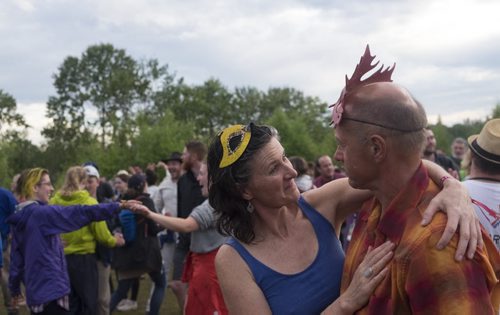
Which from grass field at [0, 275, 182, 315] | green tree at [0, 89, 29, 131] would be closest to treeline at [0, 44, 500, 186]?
green tree at [0, 89, 29, 131]

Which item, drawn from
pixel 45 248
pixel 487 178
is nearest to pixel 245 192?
pixel 487 178

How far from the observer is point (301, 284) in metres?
2.55

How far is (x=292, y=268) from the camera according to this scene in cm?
260

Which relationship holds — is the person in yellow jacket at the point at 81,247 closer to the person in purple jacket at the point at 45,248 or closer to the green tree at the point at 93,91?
the person in purple jacket at the point at 45,248

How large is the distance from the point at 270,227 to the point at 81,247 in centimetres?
504

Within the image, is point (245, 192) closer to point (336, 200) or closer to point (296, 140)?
point (336, 200)

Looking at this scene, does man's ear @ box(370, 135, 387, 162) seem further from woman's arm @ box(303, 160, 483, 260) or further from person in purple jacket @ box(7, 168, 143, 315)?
person in purple jacket @ box(7, 168, 143, 315)

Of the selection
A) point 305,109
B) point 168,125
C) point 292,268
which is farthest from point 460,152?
point 305,109

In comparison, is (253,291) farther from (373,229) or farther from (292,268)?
(373,229)

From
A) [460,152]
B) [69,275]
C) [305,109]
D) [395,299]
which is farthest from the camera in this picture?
[305,109]

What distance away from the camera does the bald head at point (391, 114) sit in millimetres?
1922

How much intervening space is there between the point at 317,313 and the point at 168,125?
42.4 metres

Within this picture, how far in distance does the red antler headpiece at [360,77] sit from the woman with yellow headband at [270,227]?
28.0 inches

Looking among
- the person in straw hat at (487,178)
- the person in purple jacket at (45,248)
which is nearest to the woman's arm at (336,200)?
the person in straw hat at (487,178)
